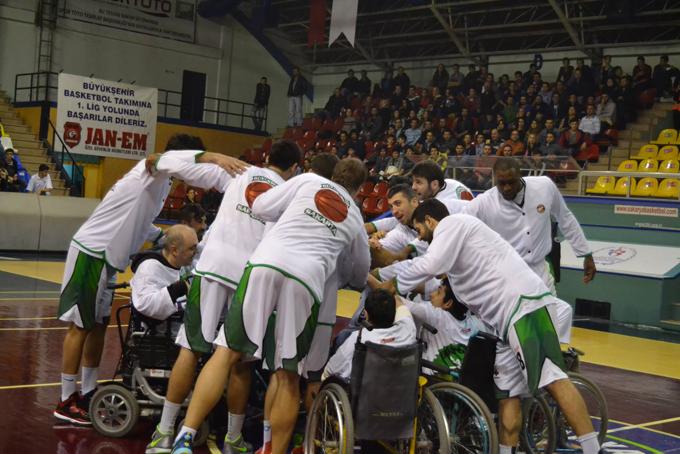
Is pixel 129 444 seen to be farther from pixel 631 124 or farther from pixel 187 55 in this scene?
pixel 187 55

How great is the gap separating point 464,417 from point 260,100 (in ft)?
82.4

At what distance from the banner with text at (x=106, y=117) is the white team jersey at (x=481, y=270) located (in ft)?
63.9

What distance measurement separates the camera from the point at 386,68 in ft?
92.6

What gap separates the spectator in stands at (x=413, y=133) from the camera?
22.1 meters

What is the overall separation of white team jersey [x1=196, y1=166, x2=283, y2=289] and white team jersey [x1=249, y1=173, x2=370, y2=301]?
20 cm

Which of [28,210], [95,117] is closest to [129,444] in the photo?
[28,210]

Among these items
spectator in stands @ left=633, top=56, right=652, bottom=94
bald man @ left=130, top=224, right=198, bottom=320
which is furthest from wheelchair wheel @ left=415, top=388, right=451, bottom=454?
spectator in stands @ left=633, top=56, right=652, bottom=94

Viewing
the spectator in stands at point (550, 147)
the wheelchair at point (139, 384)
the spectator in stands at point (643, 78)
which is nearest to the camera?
the wheelchair at point (139, 384)

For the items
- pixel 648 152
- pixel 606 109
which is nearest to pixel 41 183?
pixel 606 109

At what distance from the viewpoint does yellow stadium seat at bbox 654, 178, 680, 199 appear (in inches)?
570

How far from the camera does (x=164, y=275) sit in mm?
5586

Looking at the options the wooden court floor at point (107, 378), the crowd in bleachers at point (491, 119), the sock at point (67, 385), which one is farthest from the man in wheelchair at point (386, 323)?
the crowd in bleachers at point (491, 119)

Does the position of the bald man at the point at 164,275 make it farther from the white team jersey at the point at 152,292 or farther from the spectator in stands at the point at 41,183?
the spectator in stands at the point at 41,183

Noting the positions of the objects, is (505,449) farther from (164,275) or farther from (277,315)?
(164,275)
